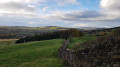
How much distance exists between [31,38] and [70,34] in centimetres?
3307

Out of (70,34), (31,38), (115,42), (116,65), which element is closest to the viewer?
(116,65)

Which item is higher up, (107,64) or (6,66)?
(107,64)

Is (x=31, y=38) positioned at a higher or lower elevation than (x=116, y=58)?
lower

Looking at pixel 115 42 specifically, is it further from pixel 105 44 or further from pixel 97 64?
pixel 97 64

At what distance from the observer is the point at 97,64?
6.86 metres

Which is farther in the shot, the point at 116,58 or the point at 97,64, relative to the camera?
the point at 97,64

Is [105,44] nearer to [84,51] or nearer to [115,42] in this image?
[115,42]

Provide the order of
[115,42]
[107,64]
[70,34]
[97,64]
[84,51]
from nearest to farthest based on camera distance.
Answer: [107,64]
[97,64]
[115,42]
[84,51]
[70,34]

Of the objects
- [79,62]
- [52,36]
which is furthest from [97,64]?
[52,36]

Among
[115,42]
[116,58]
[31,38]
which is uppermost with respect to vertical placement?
[115,42]

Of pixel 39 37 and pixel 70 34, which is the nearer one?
pixel 70 34

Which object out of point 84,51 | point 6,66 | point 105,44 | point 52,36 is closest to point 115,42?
point 105,44

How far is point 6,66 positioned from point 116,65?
47.1 feet

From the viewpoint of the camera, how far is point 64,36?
228 feet
